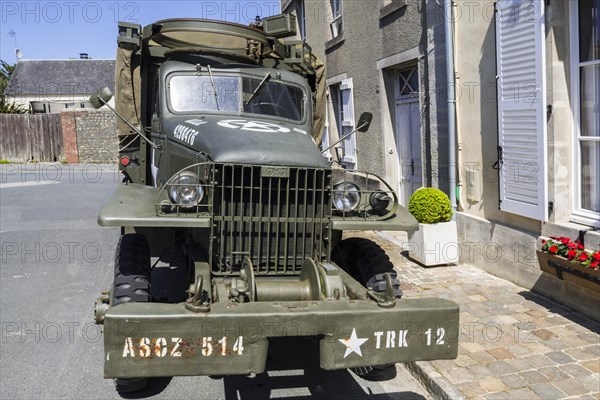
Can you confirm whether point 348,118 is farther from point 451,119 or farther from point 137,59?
point 137,59

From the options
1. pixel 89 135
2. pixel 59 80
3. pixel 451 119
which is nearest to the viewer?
pixel 451 119

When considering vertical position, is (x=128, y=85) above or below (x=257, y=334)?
above

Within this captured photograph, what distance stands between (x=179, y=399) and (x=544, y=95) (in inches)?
167

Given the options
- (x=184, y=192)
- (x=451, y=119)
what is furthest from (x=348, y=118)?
(x=184, y=192)

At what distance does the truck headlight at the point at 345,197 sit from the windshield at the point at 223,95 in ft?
4.38

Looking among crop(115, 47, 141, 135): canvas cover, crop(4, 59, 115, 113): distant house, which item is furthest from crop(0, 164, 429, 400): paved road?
crop(4, 59, 115, 113): distant house

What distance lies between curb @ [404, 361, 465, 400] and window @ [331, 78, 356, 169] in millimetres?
7203

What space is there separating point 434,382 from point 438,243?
3144mm

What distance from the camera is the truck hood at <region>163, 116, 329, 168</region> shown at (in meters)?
3.80

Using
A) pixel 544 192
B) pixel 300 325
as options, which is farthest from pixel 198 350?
pixel 544 192

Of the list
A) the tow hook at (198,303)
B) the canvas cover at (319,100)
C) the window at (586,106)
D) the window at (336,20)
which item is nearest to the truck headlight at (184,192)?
the tow hook at (198,303)

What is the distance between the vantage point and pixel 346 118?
37.9 ft

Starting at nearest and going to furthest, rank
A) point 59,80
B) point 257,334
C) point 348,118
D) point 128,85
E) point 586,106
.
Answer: point 257,334
point 586,106
point 128,85
point 348,118
point 59,80

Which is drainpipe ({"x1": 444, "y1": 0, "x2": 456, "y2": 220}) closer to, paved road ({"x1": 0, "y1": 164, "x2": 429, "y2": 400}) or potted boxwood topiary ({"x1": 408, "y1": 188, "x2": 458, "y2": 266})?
potted boxwood topiary ({"x1": 408, "y1": 188, "x2": 458, "y2": 266})
